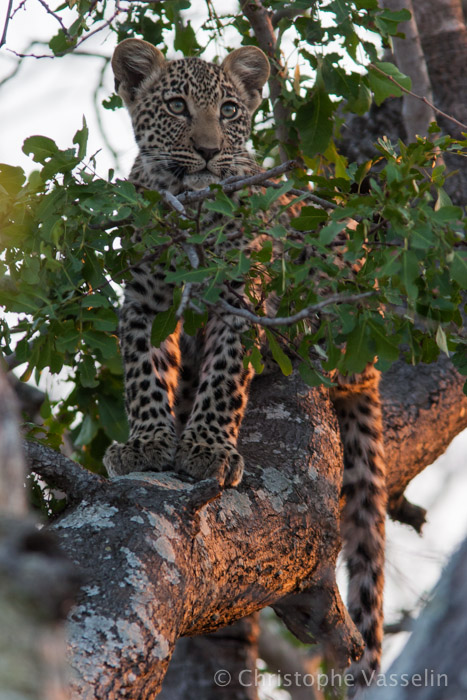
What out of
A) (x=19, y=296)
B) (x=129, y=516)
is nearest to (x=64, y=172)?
(x=19, y=296)

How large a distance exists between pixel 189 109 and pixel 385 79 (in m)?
1.60

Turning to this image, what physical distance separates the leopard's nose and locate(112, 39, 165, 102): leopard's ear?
2.58ft

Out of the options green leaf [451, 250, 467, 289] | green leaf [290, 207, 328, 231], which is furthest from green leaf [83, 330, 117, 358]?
green leaf [451, 250, 467, 289]

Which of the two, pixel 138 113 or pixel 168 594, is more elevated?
pixel 138 113

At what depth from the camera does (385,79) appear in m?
3.74

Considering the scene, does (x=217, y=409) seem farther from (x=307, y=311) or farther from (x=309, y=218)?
(x=307, y=311)

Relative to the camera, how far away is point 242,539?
3254mm

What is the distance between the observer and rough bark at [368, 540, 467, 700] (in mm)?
1094

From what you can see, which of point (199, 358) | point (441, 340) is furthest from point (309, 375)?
point (199, 358)

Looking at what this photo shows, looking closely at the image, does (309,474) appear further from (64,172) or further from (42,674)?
(42,674)

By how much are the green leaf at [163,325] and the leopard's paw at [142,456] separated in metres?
0.76

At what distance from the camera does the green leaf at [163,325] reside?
11.0 feet

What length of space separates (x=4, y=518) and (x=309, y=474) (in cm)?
287

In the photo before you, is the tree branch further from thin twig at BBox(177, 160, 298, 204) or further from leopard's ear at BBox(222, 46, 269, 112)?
leopard's ear at BBox(222, 46, 269, 112)
